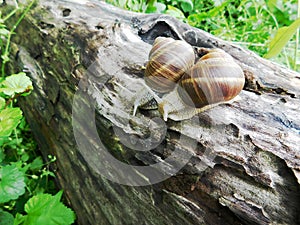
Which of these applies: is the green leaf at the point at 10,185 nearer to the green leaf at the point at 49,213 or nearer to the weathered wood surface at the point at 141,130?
the green leaf at the point at 49,213

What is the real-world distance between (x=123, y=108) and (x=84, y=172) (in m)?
0.45

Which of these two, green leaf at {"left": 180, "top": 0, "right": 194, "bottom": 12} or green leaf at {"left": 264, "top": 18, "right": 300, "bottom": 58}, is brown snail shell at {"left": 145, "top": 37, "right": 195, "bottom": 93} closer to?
green leaf at {"left": 264, "top": 18, "right": 300, "bottom": 58}

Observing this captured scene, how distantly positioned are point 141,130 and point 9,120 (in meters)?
0.51

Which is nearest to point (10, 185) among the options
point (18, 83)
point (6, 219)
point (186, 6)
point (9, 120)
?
point (6, 219)

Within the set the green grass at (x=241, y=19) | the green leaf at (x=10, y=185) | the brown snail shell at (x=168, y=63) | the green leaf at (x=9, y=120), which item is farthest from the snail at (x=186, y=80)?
the green grass at (x=241, y=19)

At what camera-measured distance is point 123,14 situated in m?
1.81

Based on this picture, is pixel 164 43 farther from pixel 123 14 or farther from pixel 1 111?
pixel 1 111

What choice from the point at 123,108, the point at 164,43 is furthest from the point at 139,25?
the point at 123,108

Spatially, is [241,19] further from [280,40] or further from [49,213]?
[49,213]

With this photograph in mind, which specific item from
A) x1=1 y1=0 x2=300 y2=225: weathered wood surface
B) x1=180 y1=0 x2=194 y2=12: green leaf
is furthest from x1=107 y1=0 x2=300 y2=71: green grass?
x1=1 y1=0 x2=300 y2=225: weathered wood surface

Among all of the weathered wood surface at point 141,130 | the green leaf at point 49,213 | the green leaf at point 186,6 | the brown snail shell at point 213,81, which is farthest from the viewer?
the green leaf at point 186,6

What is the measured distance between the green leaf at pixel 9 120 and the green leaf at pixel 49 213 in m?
0.36

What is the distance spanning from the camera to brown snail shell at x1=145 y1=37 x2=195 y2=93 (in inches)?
50.8

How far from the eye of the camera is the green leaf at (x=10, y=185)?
4.33 feet
